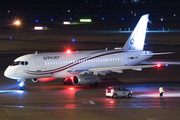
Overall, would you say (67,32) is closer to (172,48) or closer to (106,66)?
(172,48)

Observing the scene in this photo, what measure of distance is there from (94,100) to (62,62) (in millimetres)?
9689

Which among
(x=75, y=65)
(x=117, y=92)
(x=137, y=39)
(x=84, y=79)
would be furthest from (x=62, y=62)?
(x=137, y=39)

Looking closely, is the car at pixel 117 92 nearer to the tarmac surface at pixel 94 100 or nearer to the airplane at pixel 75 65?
the tarmac surface at pixel 94 100

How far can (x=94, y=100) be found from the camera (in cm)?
3894

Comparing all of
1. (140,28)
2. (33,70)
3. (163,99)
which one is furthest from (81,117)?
(140,28)

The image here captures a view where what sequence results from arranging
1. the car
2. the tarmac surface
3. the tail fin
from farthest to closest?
1. the tail fin
2. the car
3. the tarmac surface

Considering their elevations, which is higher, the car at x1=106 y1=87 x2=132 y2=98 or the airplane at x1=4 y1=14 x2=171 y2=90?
the airplane at x1=4 y1=14 x2=171 y2=90

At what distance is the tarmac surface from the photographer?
32188mm

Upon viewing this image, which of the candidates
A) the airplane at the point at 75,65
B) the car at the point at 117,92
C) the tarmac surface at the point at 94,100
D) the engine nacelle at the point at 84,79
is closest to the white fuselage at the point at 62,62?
the airplane at the point at 75,65

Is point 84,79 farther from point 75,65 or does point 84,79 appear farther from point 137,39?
point 137,39

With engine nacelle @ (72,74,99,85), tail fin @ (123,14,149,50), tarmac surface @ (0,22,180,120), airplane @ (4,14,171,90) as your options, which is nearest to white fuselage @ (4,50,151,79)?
airplane @ (4,14,171,90)

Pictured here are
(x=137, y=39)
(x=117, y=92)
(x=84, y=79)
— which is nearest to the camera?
(x=117, y=92)

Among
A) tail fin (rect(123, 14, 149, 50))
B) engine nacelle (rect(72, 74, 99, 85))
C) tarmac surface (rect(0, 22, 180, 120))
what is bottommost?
tarmac surface (rect(0, 22, 180, 120))

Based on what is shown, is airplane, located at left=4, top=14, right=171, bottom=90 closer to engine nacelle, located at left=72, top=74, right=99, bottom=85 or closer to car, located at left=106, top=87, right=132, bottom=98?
engine nacelle, located at left=72, top=74, right=99, bottom=85
